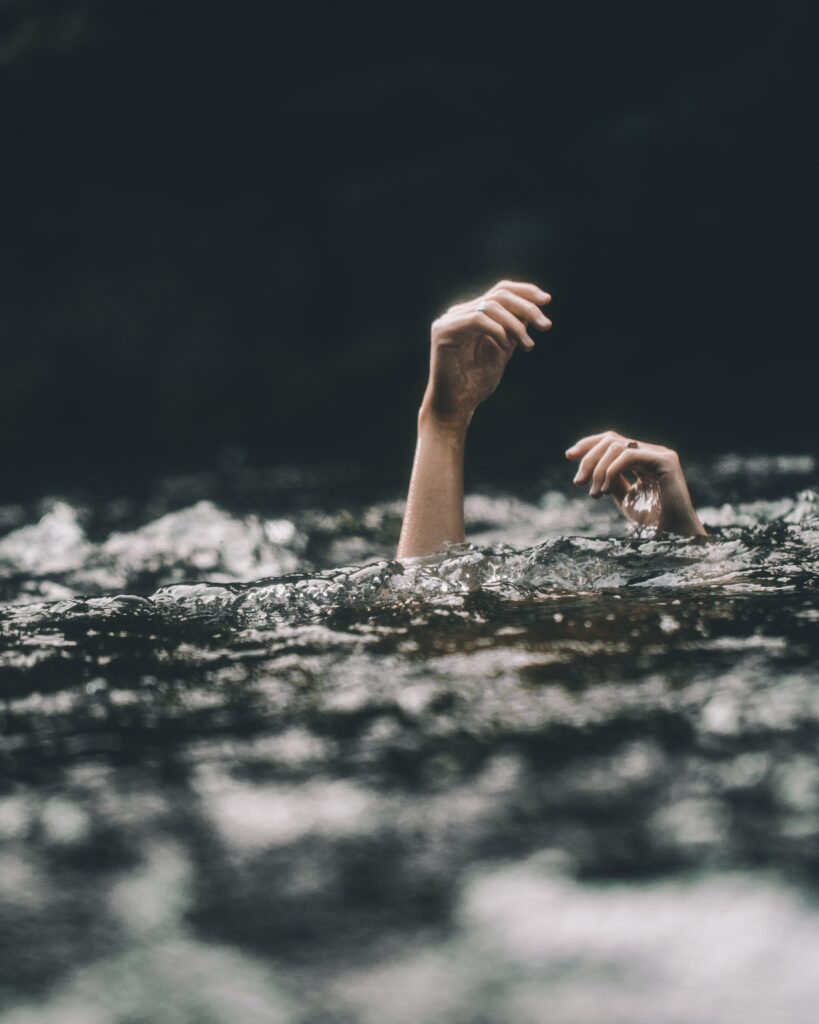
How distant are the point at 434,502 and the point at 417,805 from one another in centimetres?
133

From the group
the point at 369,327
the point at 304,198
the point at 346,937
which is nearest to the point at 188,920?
the point at 346,937

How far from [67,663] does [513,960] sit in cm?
114

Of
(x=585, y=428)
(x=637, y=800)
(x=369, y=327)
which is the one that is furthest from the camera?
(x=369, y=327)

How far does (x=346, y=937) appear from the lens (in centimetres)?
104

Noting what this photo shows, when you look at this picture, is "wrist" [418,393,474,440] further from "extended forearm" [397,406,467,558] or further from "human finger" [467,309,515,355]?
"human finger" [467,309,515,355]

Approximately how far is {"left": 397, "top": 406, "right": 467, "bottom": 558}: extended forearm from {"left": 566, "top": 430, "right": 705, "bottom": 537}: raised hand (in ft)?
1.03

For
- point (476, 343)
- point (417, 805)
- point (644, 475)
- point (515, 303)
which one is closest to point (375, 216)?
point (476, 343)

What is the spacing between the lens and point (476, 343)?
2.53 meters

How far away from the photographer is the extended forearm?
253cm

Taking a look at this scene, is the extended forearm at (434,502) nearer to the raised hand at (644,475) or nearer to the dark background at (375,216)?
the raised hand at (644,475)

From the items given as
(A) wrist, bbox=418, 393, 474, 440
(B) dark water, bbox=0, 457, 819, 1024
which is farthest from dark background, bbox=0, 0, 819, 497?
(B) dark water, bbox=0, 457, 819, 1024

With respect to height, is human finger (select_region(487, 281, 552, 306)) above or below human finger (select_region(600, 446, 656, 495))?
above

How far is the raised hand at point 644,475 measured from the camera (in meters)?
2.38

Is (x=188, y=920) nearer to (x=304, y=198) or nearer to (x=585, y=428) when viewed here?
(x=585, y=428)
